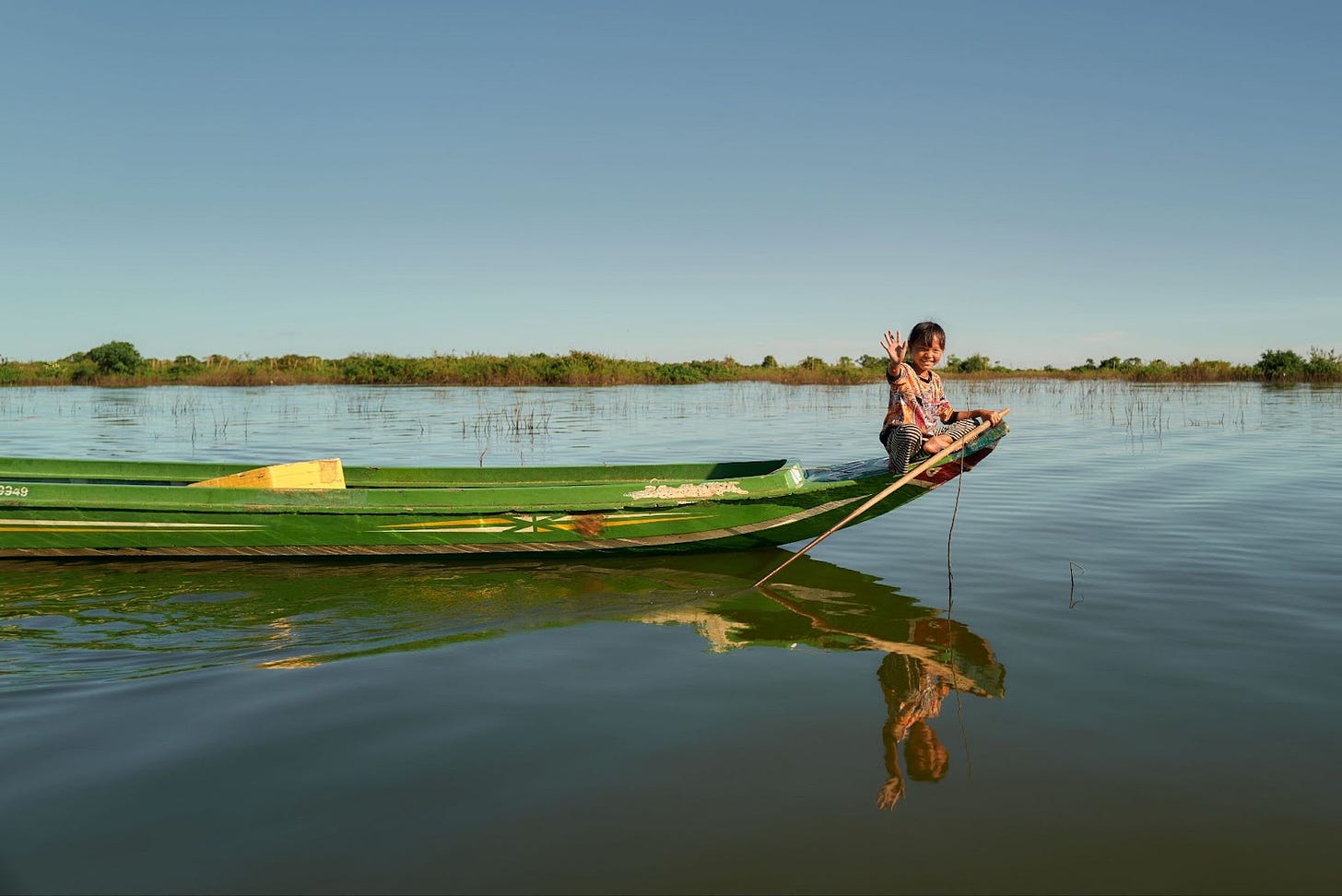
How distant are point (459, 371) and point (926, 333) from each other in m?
38.9

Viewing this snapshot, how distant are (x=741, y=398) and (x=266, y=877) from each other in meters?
28.4

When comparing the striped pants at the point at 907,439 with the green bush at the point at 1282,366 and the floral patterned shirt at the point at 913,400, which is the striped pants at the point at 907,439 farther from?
the green bush at the point at 1282,366

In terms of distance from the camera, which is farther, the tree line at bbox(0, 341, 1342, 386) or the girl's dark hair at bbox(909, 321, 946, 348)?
the tree line at bbox(0, 341, 1342, 386)

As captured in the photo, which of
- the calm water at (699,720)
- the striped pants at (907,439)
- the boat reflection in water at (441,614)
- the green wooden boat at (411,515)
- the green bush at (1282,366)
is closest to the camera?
the calm water at (699,720)

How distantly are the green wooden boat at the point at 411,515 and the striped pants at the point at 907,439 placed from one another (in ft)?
0.81

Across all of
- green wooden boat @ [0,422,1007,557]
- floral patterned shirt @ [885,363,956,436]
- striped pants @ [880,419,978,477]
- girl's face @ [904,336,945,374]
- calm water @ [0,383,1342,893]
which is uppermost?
girl's face @ [904,336,945,374]

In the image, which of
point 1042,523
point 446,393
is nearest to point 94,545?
point 1042,523

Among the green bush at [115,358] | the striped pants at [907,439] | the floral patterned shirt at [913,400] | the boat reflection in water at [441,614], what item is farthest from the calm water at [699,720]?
the green bush at [115,358]

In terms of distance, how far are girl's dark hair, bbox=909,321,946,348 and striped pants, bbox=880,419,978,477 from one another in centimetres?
58

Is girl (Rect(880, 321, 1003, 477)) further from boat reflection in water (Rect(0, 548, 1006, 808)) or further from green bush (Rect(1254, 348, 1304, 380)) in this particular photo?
green bush (Rect(1254, 348, 1304, 380))

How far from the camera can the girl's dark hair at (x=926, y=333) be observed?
20.7ft

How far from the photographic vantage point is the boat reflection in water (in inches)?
180

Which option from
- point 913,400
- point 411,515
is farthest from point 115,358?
point 913,400

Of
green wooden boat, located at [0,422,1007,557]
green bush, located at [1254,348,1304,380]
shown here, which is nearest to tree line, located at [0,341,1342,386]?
green bush, located at [1254,348,1304,380]
